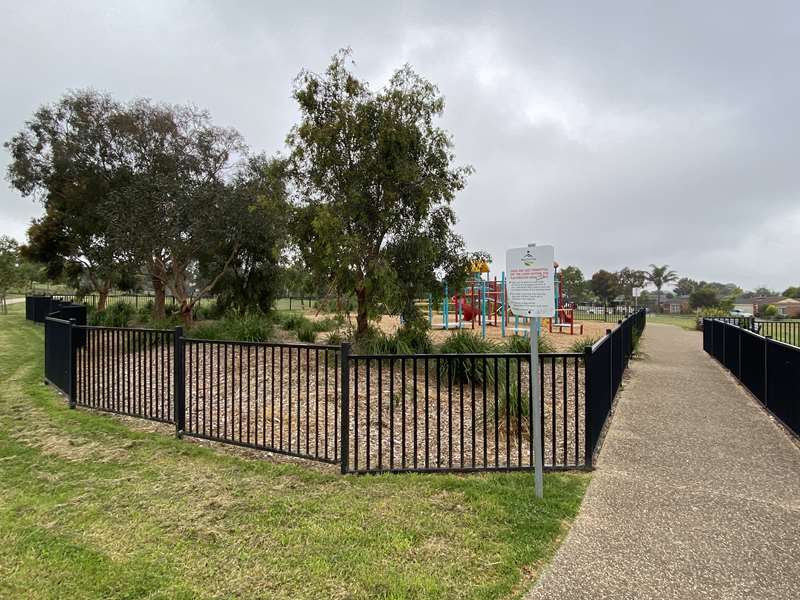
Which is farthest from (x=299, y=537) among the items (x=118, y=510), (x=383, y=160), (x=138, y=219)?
(x=138, y=219)

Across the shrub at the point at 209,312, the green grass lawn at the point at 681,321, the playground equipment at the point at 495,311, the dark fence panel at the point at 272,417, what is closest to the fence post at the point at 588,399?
the dark fence panel at the point at 272,417

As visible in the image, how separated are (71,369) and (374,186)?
655 centimetres

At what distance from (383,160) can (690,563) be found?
8.48 m

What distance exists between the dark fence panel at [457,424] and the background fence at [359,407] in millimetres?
20

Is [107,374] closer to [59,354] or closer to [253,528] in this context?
[59,354]

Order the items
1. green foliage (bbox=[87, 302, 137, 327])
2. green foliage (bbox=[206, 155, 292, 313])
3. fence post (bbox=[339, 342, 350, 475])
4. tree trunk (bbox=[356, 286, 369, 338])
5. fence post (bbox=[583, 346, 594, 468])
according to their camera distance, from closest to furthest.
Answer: fence post (bbox=[339, 342, 350, 475]) → fence post (bbox=[583, 346, 594, 468]) → tree trunk (bbox=[356, 286, 369, 338]) → green foliage (bbox=[206, 155, 292, 313]) → green foliage (bbox=[87, 302, 137, 327])

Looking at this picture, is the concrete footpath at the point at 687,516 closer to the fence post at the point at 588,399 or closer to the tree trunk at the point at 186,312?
the fence post at the point at 588,399

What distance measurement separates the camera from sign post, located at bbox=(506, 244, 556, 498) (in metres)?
3.52

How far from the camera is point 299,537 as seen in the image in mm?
2982

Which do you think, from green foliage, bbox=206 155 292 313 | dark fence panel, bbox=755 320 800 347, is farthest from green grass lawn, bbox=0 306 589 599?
dark fence panel, bbox=755 320 800 347

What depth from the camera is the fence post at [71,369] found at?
21.4ft

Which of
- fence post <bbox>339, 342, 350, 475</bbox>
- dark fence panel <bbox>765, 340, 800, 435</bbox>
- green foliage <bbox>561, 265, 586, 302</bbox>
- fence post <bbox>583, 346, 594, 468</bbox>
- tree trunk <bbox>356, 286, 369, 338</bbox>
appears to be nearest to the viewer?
fence post <bbox>339, 342, 350, 475</bbox>

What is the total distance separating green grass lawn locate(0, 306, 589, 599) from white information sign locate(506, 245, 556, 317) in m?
1.59

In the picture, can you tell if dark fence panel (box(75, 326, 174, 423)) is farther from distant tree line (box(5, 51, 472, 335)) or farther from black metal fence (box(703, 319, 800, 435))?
black metal fence (box(703, 319, 800, 435))
